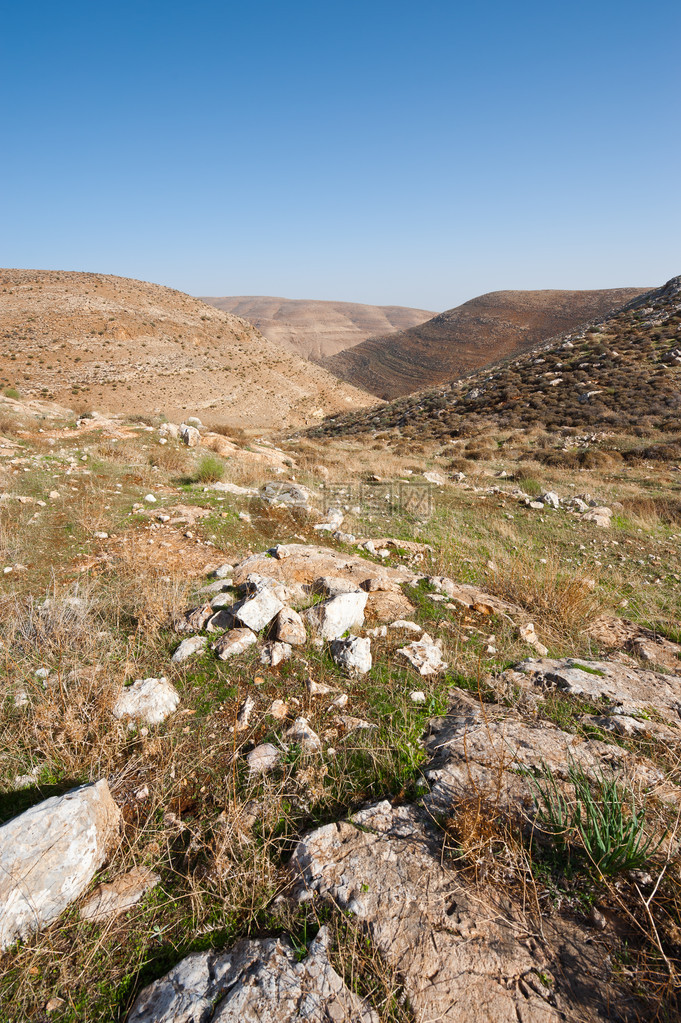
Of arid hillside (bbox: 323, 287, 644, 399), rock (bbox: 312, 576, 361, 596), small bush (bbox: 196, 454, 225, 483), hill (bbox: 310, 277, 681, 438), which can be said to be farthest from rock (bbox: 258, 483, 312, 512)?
arid hillside (bbox: 323, 287, 644, 399)

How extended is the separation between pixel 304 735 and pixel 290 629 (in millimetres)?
986

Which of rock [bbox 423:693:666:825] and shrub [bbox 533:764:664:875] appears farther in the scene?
rock [bbox 423:693:666:825]

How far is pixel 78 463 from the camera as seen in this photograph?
26.2ft

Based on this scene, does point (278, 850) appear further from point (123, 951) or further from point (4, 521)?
point (4, 521)

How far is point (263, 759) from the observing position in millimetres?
2297

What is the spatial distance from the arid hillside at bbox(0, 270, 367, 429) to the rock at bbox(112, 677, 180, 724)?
26.5 m

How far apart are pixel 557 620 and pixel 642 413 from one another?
16.6m

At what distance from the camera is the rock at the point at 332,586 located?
407cm

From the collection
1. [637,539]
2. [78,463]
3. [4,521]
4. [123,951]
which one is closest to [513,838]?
[123,951]

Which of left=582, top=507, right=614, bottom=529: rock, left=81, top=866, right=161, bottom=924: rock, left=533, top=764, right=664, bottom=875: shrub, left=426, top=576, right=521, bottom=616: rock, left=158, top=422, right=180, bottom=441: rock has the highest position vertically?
left=158, top=422, right=180, bottom=441: rock

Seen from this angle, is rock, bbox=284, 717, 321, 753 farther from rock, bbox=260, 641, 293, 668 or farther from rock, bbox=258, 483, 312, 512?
rock, bbox=258, 483, 312, 512

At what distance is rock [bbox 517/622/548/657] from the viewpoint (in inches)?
142

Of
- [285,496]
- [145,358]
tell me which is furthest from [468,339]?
[285,496]

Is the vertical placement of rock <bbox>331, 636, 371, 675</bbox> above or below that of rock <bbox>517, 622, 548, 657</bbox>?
above
